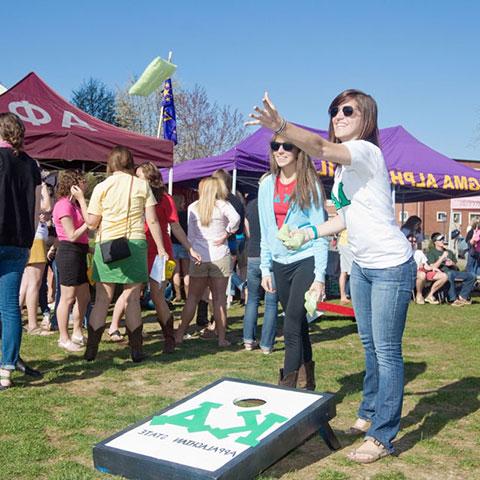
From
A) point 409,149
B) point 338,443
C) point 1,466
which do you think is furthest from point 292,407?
point 409,149

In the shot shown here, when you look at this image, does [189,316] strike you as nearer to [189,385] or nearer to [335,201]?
[189,385]

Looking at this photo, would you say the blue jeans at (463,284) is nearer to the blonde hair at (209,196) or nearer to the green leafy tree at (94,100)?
the blonde hair at (209,196)

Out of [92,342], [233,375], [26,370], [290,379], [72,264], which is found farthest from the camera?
[72,264]

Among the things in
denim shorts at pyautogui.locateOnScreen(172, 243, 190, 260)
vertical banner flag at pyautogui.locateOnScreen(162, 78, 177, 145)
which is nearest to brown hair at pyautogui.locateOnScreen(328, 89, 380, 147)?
denim shorts at pyautogui.locateOnScreen(172, 243, 190, 260)

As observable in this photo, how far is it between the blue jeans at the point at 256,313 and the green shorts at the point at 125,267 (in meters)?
1.42

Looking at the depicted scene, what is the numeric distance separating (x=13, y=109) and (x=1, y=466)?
21.2 feet

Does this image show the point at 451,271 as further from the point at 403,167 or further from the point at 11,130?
the point at 11,130

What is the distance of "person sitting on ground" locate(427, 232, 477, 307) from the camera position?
37.2 feet

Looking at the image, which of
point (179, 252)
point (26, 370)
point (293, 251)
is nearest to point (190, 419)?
point (293, 251)

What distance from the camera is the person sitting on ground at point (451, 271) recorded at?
447 inches

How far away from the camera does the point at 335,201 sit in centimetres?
342

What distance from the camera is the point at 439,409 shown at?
438 centimetres

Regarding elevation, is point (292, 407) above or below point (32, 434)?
above

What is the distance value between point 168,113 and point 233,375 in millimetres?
8398
